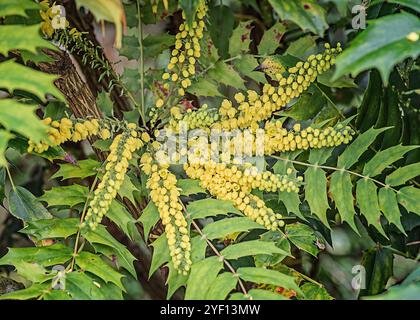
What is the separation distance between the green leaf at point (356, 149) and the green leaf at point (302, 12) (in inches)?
10.3

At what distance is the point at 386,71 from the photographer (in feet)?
1.91

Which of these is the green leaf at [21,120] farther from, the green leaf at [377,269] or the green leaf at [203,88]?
the green leaf at [377,269]

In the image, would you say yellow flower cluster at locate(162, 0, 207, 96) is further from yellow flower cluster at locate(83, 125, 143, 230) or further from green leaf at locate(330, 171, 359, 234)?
green leaf at locate(330, 171, 359, 234)

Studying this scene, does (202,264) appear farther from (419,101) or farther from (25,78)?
(419,101)

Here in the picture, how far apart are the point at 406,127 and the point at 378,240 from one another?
22 centimetres

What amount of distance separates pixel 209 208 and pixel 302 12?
0.31 meters

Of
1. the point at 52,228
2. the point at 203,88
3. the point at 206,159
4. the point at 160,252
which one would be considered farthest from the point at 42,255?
the point at 203,88

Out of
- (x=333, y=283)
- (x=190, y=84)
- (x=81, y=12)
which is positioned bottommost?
(x=333, y=283)

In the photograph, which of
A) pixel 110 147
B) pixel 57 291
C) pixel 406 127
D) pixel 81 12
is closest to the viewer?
pixel 57 291

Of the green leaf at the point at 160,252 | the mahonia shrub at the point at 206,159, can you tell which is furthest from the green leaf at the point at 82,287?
the green leaf at the point at 160,252

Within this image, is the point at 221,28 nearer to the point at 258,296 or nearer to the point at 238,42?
the point at 238,42

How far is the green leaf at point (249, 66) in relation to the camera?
3.29 feet

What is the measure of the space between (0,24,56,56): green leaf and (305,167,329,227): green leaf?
47 cm

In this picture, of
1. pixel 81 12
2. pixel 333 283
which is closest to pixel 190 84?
pixel 81 12
